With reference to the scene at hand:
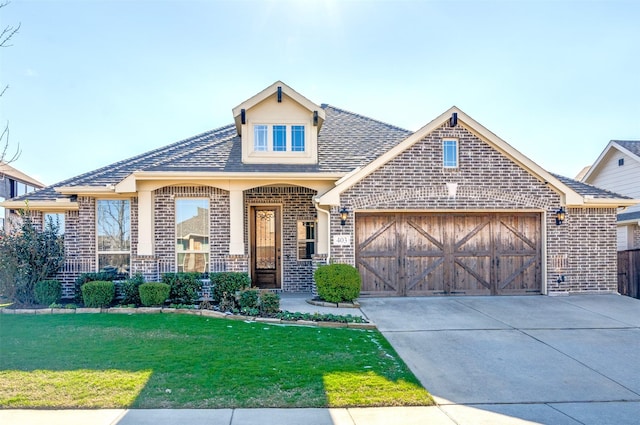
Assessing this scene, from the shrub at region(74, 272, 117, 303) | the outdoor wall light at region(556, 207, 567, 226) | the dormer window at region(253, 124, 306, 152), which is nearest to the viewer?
the shrub at region(74, 272, 117, 303)

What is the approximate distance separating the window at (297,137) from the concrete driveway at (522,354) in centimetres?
498

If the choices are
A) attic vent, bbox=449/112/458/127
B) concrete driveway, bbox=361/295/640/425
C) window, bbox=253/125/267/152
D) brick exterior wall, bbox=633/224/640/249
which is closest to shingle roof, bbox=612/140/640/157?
brick exterior wall, bbox=633/224/640/249

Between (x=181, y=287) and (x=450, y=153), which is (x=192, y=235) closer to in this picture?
(x=181, y=287)

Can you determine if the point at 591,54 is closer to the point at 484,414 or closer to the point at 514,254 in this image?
the point at 514,254

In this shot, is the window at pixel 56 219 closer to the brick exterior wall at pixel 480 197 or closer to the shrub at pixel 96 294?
the shrub at pixel 96 294

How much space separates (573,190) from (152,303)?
1186cm

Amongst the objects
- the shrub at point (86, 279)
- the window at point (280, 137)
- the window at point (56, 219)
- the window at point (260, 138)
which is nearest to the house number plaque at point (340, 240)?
the window at point (280, 137)

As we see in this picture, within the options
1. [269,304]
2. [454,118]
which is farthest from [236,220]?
[454,118]

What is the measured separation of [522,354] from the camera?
688 cm

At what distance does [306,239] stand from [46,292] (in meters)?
7.15

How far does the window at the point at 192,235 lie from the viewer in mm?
12242

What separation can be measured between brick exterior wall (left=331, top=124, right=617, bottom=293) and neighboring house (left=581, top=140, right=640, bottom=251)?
14.0 feet

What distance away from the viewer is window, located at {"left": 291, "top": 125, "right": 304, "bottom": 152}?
12703 millimetres

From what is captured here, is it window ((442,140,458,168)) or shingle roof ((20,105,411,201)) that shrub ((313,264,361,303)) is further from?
window ((442,140,458,168))
